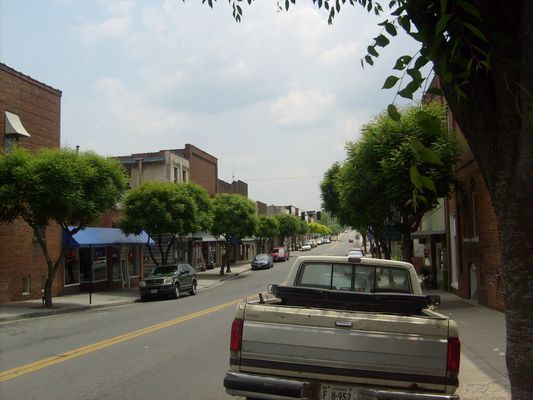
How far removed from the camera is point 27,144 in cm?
2330

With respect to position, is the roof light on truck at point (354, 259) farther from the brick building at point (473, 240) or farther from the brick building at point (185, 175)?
the brick building at point (185, 175)

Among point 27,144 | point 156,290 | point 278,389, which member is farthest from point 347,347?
point 27,144

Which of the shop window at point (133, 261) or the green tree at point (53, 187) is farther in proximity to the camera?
the shop window at point (133, 261)

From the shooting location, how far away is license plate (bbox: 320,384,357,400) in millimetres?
4832

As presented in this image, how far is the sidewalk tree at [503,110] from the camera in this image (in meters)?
3.21

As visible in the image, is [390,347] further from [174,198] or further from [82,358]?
[174,198]

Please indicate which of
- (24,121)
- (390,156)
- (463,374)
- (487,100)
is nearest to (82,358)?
Answer: (463,374)

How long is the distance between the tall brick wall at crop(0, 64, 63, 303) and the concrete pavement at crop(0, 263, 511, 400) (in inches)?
39.4

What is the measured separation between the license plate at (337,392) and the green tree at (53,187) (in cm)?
1644

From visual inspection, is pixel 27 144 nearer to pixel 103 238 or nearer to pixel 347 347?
pixel 103 238

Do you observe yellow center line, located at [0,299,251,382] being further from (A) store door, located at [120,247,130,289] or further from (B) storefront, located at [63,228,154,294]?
(A) store door, located at [120,247,130,289]

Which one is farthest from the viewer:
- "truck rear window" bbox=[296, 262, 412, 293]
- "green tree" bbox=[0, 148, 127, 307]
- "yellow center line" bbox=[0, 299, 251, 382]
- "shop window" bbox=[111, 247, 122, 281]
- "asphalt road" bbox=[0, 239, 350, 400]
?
"shop window" bbox=[111, 247, 122, 281]

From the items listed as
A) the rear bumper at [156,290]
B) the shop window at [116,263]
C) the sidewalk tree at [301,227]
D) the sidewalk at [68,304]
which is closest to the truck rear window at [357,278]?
the sidewalk at [68,304]

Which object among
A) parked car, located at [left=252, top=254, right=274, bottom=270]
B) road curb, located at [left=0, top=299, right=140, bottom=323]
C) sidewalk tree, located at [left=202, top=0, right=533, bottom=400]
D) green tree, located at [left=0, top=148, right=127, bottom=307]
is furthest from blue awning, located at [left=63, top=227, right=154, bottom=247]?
sidewalk tree, located at [left=202, top=0, right=533, bottom=400]
